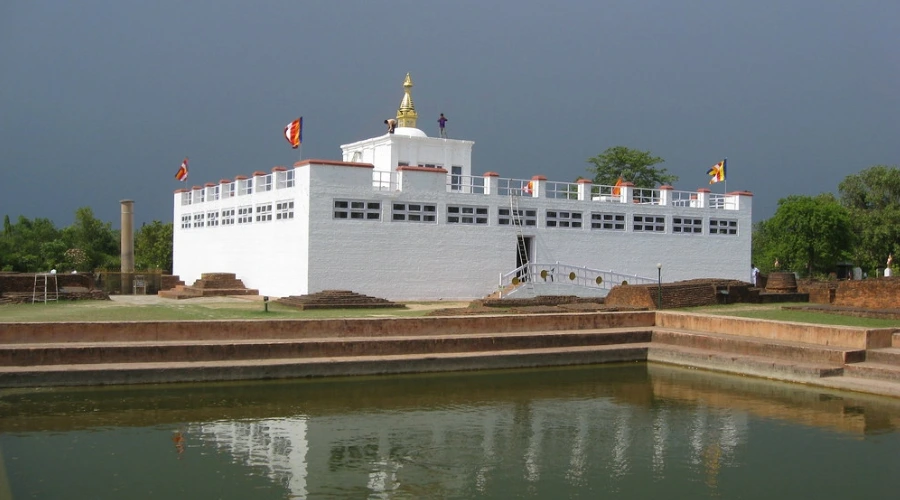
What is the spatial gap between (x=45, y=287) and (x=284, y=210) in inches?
293

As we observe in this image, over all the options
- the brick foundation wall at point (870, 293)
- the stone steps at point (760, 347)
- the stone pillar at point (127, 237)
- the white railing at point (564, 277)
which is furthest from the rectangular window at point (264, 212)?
the brick foundation wall at point (870, 293)

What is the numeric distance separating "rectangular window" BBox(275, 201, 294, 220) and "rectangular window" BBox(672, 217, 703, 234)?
594 inches

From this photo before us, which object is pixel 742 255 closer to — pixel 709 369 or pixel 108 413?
pixel 709 369

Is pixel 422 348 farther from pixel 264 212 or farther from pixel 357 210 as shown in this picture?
pixel 264 212

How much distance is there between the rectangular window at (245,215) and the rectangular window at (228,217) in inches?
35.5

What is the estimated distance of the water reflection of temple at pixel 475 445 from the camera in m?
11.6

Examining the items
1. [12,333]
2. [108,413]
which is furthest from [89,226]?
[108,413]

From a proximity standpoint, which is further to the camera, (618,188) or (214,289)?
(618,188)

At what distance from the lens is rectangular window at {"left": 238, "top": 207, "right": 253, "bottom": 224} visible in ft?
103

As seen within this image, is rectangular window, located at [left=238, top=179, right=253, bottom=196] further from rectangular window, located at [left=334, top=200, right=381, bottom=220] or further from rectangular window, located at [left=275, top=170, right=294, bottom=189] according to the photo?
rectangular window, located at [left=334, top=200, right=381, bottom=220]

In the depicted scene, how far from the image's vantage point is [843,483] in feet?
37.1

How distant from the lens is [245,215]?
31.8 m

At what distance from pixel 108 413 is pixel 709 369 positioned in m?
12.3

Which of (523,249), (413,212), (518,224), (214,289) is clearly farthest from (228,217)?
(523,249)
